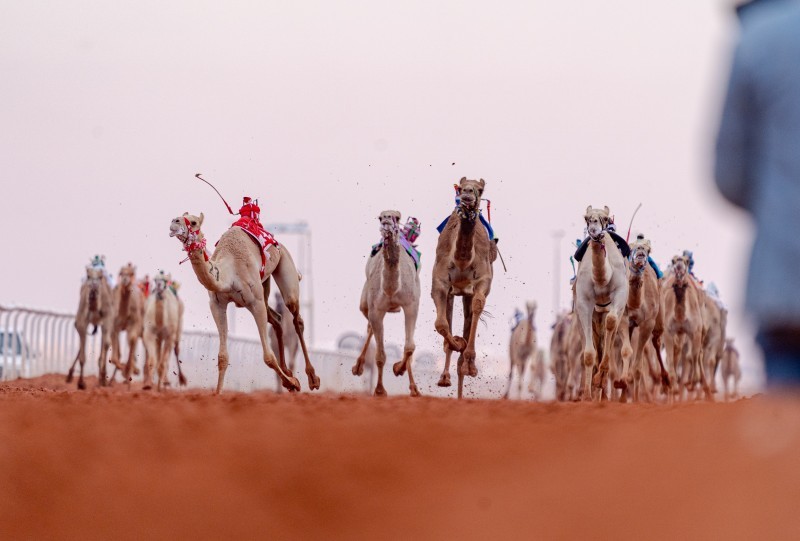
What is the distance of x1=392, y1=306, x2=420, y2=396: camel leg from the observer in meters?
15.8

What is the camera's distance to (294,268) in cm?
1764

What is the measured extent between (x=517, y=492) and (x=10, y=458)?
3322 mm

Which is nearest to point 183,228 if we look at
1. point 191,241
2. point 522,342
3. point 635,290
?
point 191,241

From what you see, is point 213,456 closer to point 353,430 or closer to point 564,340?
point 353,430

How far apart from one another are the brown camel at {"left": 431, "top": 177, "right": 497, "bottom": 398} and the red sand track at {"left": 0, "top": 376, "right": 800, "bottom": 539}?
6.41m

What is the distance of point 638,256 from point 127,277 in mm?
10188

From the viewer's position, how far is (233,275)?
623 inches

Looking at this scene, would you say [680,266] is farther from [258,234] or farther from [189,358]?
[189,358]

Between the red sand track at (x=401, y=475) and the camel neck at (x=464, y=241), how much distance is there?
21.5 feet

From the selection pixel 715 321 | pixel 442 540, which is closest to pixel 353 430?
pixel 442 540

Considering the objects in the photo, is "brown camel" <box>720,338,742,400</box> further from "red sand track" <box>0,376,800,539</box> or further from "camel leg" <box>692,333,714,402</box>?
"red sand track" <box>0,376,800,539</box>

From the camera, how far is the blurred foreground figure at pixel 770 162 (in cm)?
383

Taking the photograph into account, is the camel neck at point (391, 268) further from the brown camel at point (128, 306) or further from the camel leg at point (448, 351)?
the brown camel at point (128, 306)

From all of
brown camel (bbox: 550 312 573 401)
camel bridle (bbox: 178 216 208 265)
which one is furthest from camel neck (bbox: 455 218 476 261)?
brown camel (bbox: 550 312 573 401)
